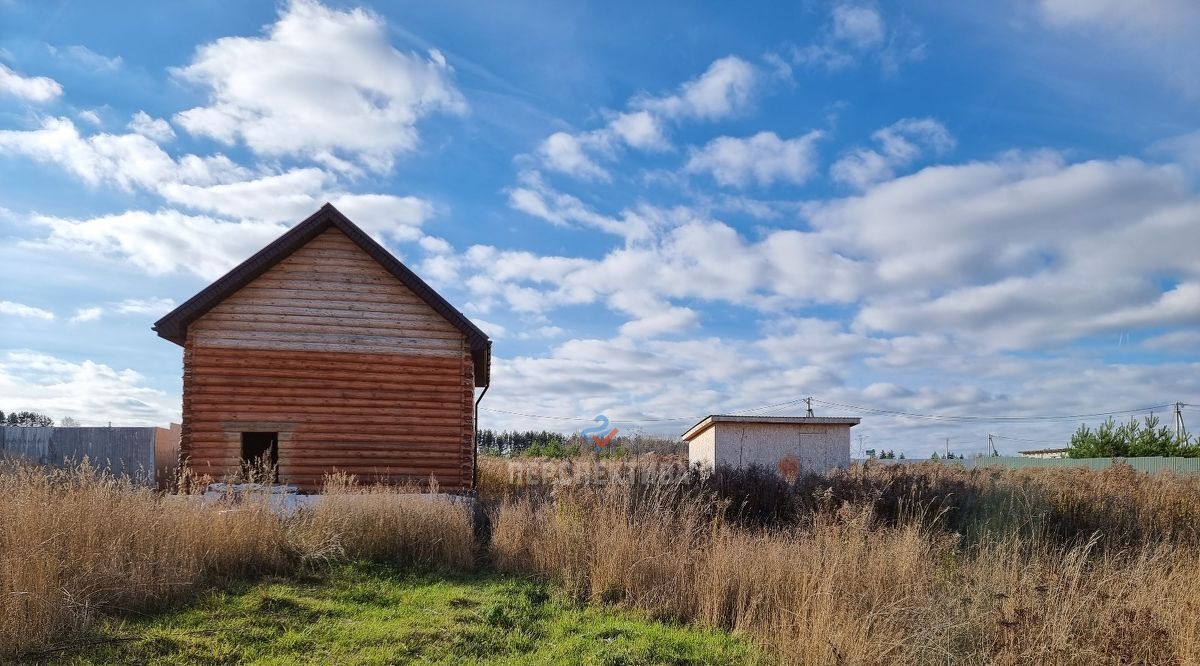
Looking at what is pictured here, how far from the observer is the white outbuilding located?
25.2 m

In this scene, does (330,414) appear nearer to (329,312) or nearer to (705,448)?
(329,312)

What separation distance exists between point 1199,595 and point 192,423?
56.1ft

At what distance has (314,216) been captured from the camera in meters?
17.4

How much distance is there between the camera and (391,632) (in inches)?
312

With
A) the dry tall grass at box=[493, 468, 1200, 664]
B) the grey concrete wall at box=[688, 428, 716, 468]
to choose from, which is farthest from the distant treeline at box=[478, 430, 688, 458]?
the dry tall grass at box=[493, 468, 1200, 664]

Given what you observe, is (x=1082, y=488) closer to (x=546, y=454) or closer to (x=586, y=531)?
(x=586, y=531)

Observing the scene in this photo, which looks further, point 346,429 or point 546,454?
point 546,454

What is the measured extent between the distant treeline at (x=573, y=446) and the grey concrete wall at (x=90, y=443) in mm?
15352

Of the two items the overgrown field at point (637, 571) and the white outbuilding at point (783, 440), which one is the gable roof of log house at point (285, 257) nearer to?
the overgrown field at point (637, 571)

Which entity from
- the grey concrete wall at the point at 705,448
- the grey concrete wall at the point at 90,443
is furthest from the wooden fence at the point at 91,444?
the grey concrete wall at the point at 705,448

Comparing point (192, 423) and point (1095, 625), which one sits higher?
point (192, 423)

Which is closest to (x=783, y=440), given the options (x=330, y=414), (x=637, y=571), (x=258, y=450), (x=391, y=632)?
(x=330, y=414)

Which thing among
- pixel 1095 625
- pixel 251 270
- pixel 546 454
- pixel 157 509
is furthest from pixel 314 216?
pixel 546 454

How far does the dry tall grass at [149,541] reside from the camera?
7531 millimetres
